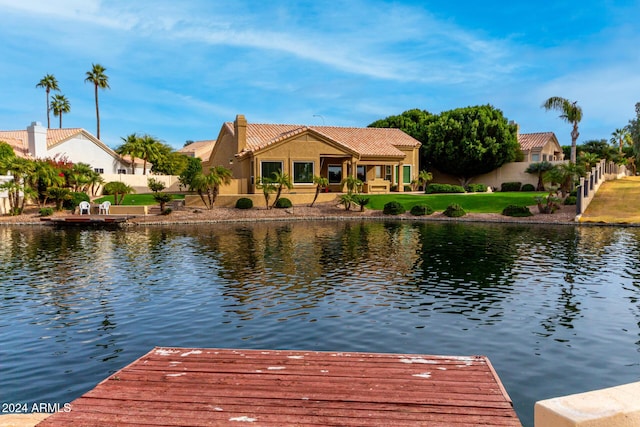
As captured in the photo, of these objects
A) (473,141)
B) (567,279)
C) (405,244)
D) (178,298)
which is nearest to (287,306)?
(178,298)

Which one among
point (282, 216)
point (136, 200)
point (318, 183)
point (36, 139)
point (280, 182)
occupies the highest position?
point (36, 139)

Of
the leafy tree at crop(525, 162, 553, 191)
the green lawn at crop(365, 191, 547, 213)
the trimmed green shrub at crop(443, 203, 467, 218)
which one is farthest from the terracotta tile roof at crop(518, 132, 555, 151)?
the trimmed green shrub at crop(443, 203, 467, 218)

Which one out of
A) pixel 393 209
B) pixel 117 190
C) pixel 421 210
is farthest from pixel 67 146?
pixel 421 210

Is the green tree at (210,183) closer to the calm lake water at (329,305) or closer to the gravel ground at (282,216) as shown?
the gravel ground at (282,216)

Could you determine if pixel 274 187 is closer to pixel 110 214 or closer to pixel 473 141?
pixel 110 214

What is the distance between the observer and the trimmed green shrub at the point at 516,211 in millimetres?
40969

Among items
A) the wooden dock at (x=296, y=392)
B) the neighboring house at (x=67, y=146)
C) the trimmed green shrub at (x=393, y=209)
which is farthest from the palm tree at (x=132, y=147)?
the wooden dock at (x=296, y=392)

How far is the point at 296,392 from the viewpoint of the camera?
681 centimetres

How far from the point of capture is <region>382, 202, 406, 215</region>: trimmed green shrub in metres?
44.5

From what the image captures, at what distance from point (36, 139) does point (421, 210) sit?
4812cm

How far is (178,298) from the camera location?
15258 millimetres

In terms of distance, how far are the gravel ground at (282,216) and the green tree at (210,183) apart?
4.67 feet

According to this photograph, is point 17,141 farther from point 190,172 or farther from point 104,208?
point 104,208

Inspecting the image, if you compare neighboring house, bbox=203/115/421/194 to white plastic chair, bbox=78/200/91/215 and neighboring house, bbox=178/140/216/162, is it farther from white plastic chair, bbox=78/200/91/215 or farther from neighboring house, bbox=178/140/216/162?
neighboring house, bbox=178/140/216/162
